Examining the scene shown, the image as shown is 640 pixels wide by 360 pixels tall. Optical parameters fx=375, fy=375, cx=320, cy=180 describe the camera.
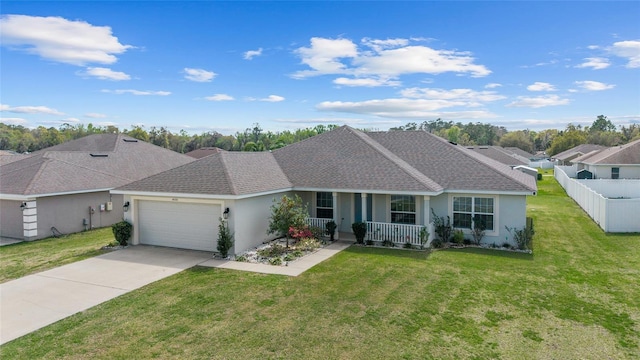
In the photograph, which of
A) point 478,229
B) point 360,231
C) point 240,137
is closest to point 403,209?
point 360,231

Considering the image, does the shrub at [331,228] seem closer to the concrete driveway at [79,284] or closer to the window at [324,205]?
the window at [324,205]

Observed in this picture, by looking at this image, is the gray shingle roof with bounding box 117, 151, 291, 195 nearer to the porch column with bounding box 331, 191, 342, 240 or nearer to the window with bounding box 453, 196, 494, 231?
the porch column with bounding box 331, 191, 342, 240

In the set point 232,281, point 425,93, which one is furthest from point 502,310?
point 425,93

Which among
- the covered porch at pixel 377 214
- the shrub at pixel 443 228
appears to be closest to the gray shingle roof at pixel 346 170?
the covered porch at pixel 377 214

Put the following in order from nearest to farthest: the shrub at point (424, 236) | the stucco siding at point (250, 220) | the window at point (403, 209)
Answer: the stucco siding at point (250, 220), the shrub at point (424, 236), the window at point (403, 209)

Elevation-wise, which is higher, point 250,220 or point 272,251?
point 250,220

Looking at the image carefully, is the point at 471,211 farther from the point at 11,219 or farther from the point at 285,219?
the point at 11,219
